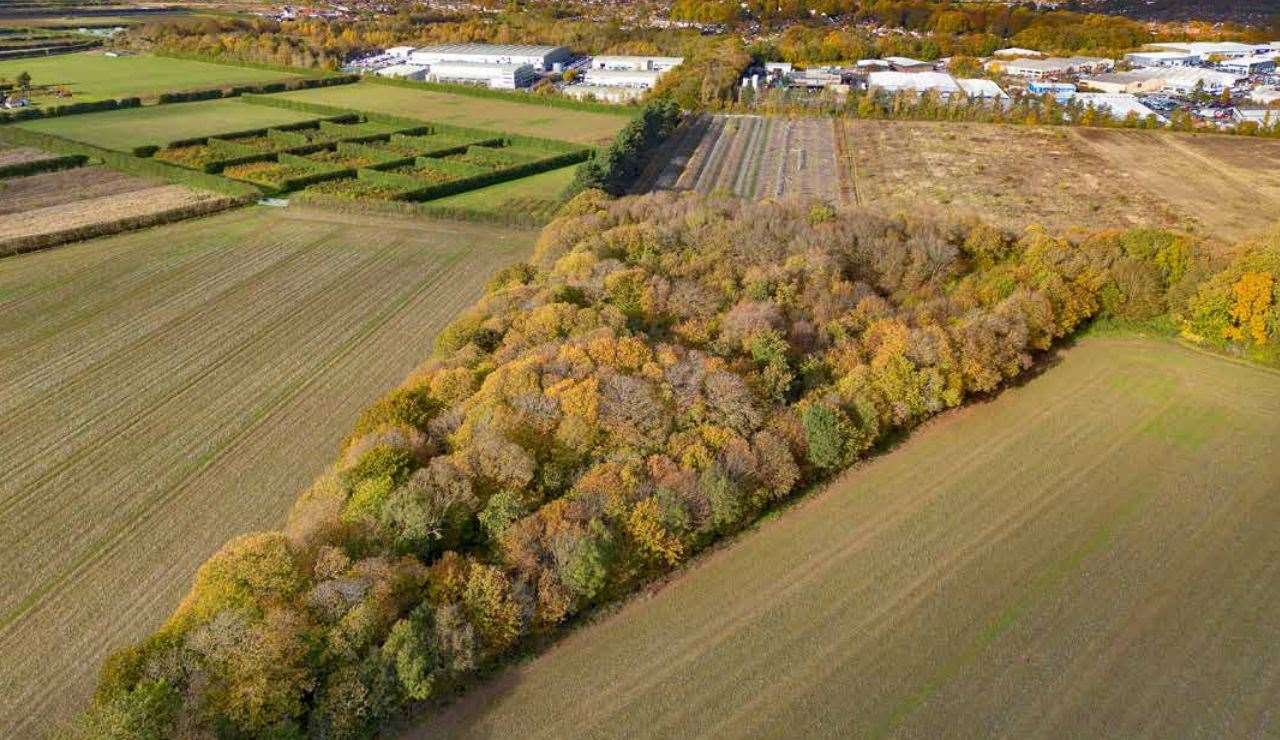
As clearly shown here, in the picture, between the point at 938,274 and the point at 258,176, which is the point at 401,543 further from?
the point at 258,176

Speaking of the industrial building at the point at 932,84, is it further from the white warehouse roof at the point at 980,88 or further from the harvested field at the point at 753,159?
the harvested field at the point at 753,159

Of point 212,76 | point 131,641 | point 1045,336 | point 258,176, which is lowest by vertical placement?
point 131,641

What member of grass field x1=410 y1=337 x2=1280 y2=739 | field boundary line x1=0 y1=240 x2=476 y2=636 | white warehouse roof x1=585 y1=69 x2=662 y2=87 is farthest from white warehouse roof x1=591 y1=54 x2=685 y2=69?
grass field x1=410 y1=337 x2=1280 y2=739

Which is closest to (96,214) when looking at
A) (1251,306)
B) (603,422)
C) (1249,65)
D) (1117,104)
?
(603,422)

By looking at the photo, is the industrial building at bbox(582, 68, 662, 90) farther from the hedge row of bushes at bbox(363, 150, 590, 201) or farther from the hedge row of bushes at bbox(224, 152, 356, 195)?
the hedge row of bushes at bbox(224, 152, 356, 195)

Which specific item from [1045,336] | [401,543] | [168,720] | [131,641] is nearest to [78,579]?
[131,641]

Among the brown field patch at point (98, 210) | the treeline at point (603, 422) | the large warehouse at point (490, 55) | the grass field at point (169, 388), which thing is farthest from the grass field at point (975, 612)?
the large warehouse at point (490, 55)
